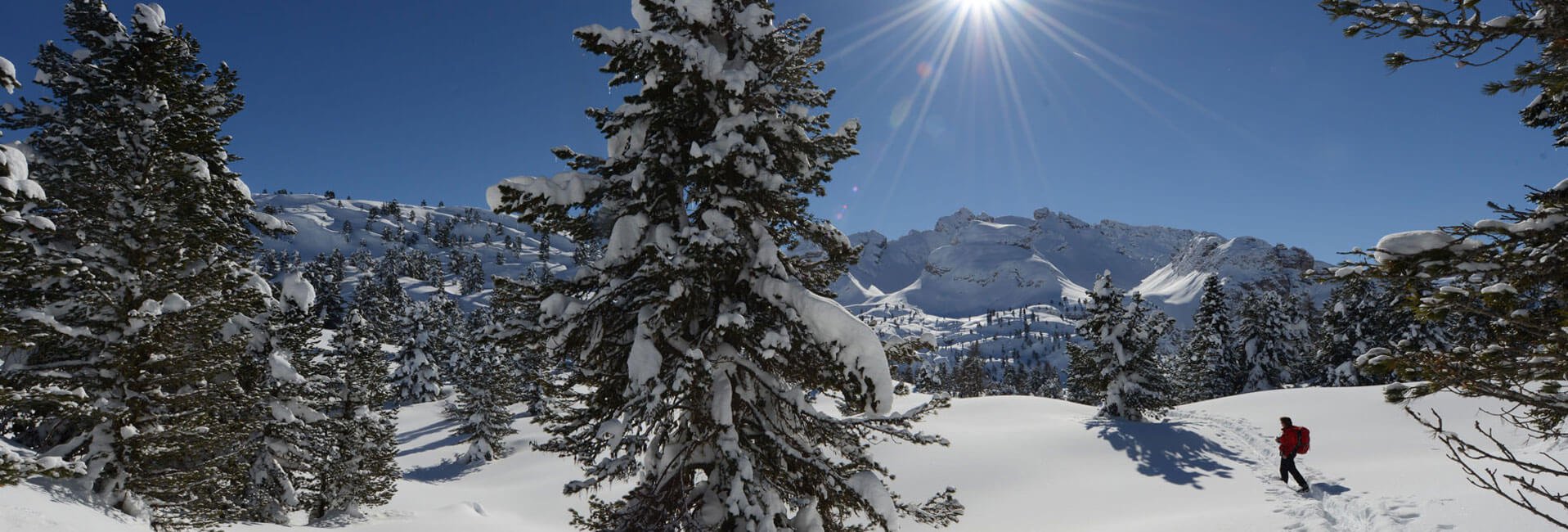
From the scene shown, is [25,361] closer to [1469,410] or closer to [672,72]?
[672,72]

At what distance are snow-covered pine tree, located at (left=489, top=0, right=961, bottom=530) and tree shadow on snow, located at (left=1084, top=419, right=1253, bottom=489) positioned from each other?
623 inches

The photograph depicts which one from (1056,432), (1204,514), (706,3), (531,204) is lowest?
(1204,514)

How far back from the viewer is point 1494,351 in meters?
5.33

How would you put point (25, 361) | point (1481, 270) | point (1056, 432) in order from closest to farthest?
point (1481, 270) < point (25, 361) < point (1056, 432)

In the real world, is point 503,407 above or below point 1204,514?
above

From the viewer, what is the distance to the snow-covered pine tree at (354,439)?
22.1 metres

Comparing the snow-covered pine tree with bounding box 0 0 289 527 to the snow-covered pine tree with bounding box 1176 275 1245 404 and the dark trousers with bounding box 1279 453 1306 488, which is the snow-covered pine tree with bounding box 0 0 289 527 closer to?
the dark trousers with bounding box 1279 453 1306 488

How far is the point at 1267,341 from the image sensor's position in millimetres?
42594

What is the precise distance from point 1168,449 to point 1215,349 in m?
29.4

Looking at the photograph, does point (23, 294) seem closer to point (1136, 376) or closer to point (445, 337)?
point (1136, 376)

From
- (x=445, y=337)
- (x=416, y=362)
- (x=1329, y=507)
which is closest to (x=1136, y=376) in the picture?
(x=1329, y=507)

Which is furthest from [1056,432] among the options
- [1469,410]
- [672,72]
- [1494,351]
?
[672,72]

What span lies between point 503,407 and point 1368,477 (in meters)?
43.1

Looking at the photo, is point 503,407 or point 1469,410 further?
point 503,407
